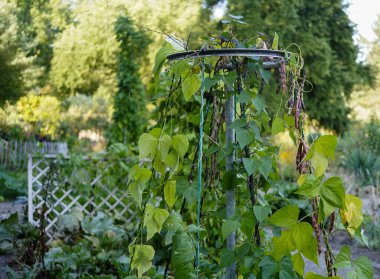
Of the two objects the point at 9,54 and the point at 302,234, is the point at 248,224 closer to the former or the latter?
the point at 302,234

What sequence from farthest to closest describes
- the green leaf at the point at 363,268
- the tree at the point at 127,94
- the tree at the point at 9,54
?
the tree at the point at 127,94 → the tree at the point at 9,54 → the green leaf at the point at 363,268

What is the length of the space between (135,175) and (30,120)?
12.0 metres

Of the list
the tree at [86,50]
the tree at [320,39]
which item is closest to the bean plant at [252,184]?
the tree at [320,39]

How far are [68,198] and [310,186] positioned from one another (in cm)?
401

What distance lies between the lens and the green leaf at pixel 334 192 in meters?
1.22

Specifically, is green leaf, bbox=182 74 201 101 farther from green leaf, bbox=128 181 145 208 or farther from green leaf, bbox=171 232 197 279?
green leaf, bbox=171 232 197 279

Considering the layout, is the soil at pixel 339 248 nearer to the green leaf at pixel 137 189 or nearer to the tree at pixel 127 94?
the green leaf at pixel 137 189

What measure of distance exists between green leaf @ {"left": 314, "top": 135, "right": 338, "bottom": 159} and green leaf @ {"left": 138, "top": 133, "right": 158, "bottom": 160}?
466mm

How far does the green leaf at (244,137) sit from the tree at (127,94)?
607 centimetres

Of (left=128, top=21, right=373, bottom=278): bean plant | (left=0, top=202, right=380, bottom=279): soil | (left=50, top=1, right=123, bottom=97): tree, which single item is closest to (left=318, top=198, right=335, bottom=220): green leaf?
(left=128, top=21, right=373, bottom=278): bean plant

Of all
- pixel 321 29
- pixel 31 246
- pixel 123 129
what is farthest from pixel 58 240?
pixel 321 29

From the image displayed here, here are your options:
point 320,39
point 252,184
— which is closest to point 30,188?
point 252,184

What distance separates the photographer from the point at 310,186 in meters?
1.26

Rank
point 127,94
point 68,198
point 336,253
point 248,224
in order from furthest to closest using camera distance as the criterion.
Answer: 1. point 127,94
2. point 68,198
3. point 336,253
4. point 248,224
